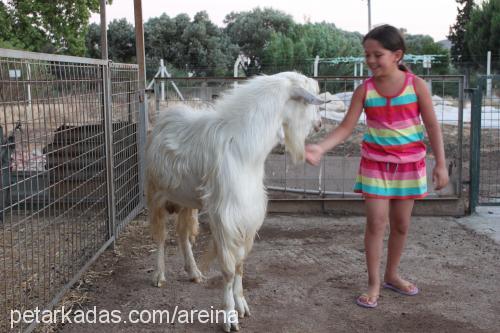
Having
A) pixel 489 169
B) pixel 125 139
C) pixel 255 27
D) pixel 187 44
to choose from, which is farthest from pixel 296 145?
pixel 255 27

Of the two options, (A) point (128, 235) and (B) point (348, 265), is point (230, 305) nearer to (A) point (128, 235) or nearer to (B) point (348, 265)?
(B) point (348, 265)

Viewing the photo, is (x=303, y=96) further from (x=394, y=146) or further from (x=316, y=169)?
(x=316, y=169)

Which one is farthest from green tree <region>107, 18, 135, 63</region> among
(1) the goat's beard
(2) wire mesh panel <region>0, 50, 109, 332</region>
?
(1) the goat's beard

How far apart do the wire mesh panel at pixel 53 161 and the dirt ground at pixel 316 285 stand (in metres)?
0.25

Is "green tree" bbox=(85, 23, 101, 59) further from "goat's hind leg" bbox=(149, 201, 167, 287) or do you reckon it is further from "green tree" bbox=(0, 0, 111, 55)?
"goat's hind leg" bbox=(149, 201, 167, 287)

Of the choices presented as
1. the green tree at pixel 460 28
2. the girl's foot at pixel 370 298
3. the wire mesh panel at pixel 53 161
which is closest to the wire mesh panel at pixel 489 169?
the girl's foot at pixel 370 298

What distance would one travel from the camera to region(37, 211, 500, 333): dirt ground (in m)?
3.59

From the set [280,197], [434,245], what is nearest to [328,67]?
[280,197]

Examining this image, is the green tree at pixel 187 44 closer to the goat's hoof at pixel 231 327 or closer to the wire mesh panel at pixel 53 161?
the wire mesh panel at pixel 53 161

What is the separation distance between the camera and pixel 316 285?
14.0 feet

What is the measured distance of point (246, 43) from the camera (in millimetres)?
36500

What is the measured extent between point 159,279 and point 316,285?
1.21 metres

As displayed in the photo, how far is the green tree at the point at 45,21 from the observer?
2189cm

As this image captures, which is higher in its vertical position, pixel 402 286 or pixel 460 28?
pixel 460 28
